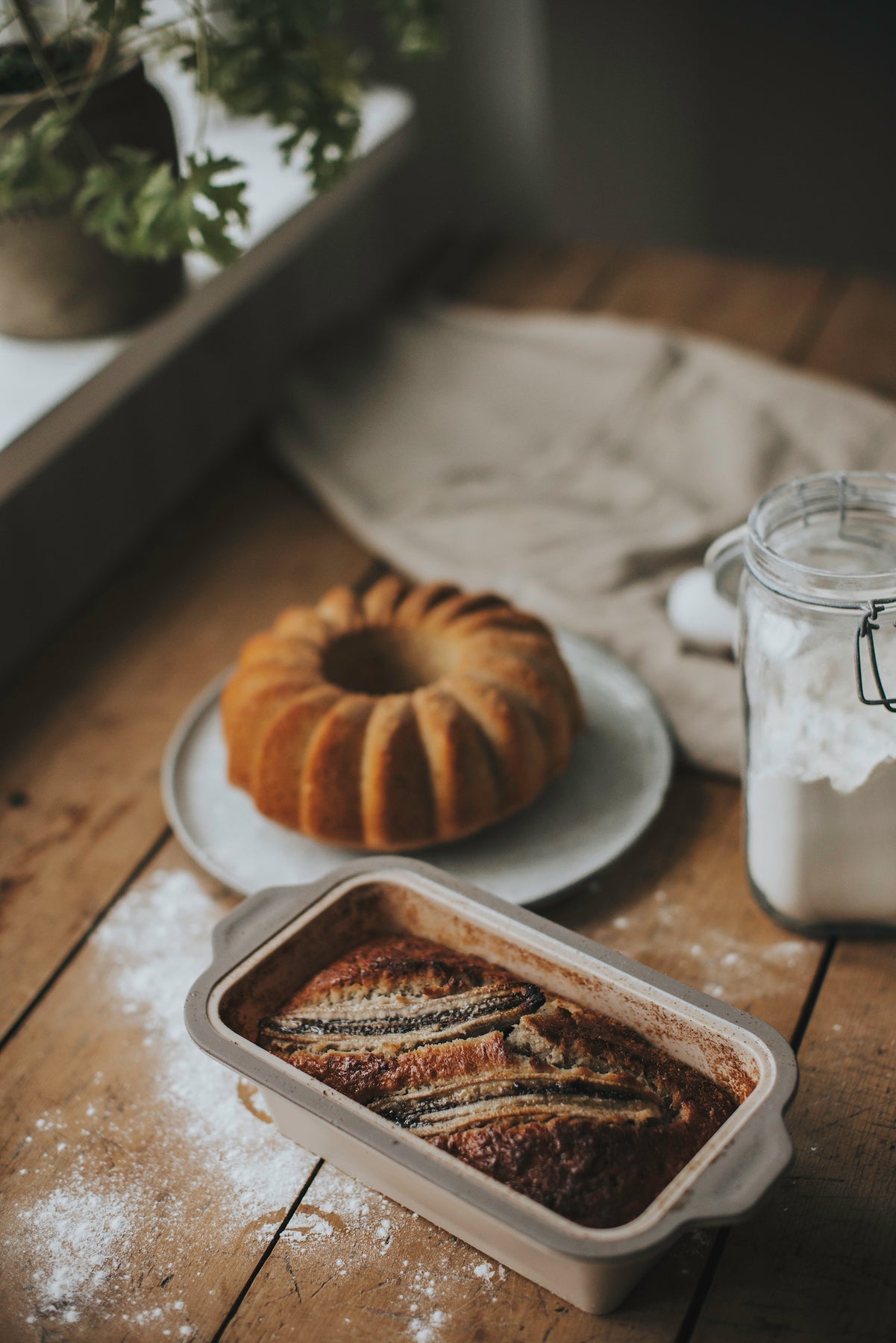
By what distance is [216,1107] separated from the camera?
2.39 ft

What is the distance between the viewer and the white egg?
1015 mm

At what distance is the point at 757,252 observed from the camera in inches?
91.1

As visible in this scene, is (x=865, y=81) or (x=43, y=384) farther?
(x=865, y=81)

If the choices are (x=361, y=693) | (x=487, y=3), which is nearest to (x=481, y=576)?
(x=361, y=693)

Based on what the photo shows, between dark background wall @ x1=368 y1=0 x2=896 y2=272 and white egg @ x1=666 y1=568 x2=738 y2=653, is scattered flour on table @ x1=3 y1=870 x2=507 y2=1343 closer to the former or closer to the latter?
white egg @ x1=666 y1=568 x2=738 y2=653

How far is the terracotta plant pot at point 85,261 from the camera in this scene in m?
0.93

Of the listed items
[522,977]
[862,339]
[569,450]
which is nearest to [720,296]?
[862,339]

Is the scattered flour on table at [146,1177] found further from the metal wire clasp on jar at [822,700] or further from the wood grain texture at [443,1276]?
the metal wire clasp on jar at [822,700]

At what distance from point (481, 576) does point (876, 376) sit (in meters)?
0.58

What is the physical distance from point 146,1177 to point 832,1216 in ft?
1.25

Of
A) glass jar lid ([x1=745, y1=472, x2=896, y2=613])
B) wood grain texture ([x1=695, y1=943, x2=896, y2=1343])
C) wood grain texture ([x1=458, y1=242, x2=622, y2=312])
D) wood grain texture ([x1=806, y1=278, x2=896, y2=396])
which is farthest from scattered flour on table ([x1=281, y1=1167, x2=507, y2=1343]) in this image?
wood grain texture ([x1=458, y1=242, x2=622, y2=312])

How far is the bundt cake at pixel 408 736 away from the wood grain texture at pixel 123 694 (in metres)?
0.14

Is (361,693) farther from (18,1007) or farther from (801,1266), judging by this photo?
(801,1266)

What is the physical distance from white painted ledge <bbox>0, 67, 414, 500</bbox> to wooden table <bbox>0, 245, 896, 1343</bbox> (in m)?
0.24
